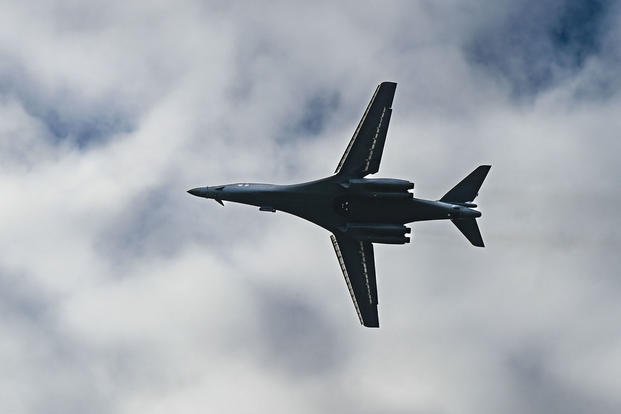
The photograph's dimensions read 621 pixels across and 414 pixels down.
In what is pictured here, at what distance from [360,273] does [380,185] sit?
436 inches

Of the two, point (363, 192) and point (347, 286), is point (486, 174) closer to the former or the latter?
point (363, 192)

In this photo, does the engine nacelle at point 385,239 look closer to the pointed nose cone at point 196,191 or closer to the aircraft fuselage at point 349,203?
the aircraft fuselage at point 349,203

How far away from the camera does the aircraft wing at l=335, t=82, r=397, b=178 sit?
80.8 metres

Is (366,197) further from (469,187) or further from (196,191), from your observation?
(196,191)

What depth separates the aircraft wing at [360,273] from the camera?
87.4m

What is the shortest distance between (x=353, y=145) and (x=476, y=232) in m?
13.6

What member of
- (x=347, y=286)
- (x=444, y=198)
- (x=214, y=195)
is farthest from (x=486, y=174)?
(x=214, y=195)

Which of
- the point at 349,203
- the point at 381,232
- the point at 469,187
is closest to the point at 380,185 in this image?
the point at 349,203

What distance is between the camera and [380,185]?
80.9m

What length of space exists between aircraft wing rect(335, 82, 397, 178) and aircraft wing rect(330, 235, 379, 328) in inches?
318

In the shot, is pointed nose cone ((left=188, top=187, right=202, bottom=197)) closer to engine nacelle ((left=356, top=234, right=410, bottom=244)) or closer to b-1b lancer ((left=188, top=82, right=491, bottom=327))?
b-1b lancer ((left=188, top=82, right=491, bottom=327))

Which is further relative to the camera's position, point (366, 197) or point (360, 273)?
point (360, 273)

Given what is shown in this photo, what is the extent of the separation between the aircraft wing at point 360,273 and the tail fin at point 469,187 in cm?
940

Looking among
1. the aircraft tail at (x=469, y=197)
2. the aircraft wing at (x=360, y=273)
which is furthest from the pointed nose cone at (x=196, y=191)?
the aircraft tail at (x=469, y=197)
